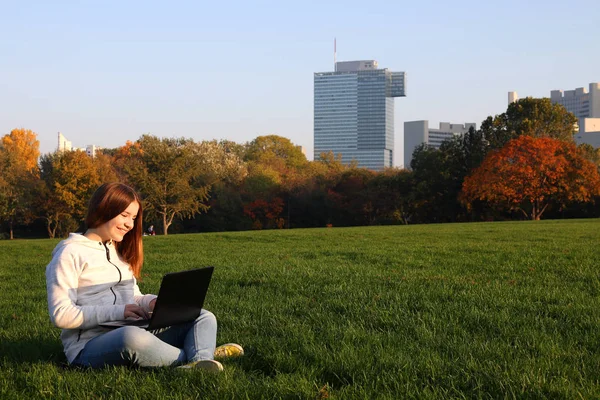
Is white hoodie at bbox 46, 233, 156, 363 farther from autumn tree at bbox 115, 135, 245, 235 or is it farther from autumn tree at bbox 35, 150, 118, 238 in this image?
autumn tree at bbox 35, 150, 118, 238

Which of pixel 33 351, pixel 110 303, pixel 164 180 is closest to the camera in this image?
pixel 110 303

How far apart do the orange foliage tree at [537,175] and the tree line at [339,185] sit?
0.24 ft

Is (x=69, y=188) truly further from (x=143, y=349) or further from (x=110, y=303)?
(x=143, y=349)

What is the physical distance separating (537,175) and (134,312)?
44708mm

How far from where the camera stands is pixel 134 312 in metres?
4.32

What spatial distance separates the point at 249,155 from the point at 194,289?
269ft

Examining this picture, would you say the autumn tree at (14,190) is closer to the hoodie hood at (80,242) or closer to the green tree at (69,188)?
the green tree at (69,188)

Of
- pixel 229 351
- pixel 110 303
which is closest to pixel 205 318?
pixel 229 351

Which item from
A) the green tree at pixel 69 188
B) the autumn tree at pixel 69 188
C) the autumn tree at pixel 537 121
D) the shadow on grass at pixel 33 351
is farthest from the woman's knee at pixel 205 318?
the autumn tree at pixel 537 121

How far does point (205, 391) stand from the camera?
12.2 feet

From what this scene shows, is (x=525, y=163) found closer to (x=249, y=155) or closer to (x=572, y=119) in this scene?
(x=572, y=119)

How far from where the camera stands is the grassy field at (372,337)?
147 inches

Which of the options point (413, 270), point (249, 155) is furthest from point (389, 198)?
point (413, 270)

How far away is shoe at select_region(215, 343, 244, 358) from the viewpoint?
→ 15.0 feet
